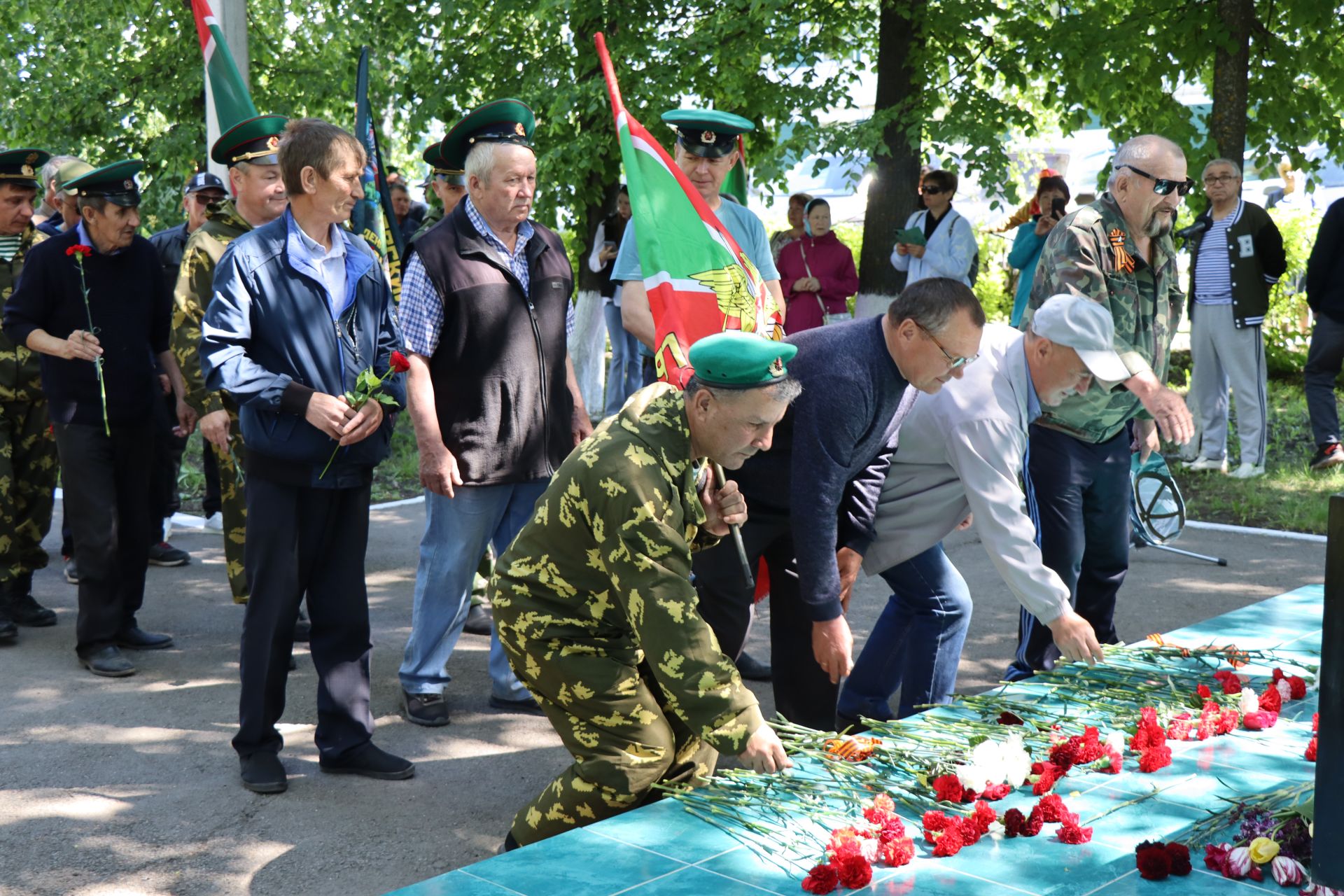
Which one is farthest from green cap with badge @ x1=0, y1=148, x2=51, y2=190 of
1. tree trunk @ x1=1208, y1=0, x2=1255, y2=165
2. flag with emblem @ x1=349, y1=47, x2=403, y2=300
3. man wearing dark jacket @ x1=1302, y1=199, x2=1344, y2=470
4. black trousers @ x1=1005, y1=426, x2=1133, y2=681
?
tree trunk @ x1=1208, y1=0, x2=1255, y2=165

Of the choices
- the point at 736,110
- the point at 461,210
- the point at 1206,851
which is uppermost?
the point at 736,110

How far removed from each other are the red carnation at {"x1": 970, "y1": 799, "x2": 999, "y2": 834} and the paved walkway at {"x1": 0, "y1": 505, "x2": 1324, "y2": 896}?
1787 millimetres

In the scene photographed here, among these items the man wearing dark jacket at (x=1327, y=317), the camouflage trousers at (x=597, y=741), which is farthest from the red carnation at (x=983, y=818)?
the man wearing dark jacket at (x=1327, y=317)

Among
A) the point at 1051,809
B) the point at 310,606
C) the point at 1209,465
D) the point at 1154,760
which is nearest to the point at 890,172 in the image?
the point at 1209,465

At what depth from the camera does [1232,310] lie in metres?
10.9

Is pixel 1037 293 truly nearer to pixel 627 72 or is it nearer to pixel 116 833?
pixel 116 833

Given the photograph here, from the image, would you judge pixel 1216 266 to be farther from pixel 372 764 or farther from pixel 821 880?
pixel 821 880

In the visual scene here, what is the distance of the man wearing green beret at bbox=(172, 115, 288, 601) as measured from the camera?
538cm

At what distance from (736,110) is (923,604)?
9321mm

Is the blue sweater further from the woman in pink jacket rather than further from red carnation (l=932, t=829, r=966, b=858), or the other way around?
the woman in pink jacket

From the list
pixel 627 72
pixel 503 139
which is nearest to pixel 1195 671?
pixel 503 139

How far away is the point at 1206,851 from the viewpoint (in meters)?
2.63

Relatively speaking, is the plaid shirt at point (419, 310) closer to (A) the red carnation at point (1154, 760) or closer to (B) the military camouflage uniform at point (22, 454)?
(B) the military camouflage uniform at point (22, 454)

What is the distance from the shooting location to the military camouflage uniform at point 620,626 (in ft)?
10.3
